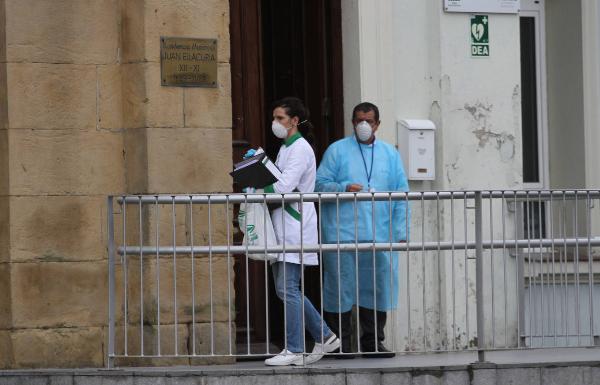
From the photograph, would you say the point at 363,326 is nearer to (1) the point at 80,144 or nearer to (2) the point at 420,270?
(2) the point at 420,270

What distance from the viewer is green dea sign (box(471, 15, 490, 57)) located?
1185 cm

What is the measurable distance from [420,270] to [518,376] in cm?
93

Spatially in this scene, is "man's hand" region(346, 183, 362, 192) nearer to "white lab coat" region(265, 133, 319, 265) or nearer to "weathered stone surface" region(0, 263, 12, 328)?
"white lab coat" region(265, 133, 319, 265)

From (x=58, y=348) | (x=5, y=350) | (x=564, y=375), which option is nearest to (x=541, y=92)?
(x=564, y=375)

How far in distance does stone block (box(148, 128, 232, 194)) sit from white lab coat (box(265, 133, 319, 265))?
44cm

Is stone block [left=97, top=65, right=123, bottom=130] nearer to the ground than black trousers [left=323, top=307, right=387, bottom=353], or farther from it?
farther from it

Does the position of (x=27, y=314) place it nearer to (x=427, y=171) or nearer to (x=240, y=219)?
(x=240, y=219)

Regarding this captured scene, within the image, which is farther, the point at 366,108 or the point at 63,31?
the point at 366,108

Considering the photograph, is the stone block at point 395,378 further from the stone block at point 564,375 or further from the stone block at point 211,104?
the stone block at point 211,104

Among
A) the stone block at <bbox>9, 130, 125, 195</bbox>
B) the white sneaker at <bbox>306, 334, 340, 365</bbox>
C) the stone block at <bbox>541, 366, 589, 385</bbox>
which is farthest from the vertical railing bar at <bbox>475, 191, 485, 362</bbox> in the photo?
the stone block at <bbox>9, 130, 125, 195</bbox>

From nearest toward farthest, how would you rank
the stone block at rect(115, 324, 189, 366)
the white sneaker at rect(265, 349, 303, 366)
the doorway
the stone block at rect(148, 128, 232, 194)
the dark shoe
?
the white sneaker at rect(265, 349, 303, 366)
the stone block at rect(115, 324, 189, 366)
the dark shoe
the stone block at rect(148, 128, 232, 194)
the doorway

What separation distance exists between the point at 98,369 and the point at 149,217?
3.34 feet

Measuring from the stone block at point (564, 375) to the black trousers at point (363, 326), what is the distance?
1147mm

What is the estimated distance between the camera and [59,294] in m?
10.5
